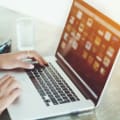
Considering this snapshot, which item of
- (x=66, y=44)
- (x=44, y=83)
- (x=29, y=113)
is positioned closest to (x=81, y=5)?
(x=66, y=44)

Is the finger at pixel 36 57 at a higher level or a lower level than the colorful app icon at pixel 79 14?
lower

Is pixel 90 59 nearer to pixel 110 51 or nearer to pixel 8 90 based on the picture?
pixel 110 51

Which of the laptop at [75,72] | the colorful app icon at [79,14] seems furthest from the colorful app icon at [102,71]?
the colorful app icon at [79,14]

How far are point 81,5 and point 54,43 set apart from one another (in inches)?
10.1

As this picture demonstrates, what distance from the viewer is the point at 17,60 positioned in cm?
114

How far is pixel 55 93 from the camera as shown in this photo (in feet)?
3.29

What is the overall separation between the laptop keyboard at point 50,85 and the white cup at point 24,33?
15 centimetres

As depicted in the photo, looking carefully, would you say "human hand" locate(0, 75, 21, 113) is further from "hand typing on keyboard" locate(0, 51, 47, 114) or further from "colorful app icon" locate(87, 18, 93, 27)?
"colorful app icon" locate(87, 18, 93, 27)

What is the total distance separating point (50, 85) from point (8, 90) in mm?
136

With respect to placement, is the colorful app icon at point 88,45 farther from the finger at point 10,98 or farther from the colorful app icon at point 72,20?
the finger at point 10,98

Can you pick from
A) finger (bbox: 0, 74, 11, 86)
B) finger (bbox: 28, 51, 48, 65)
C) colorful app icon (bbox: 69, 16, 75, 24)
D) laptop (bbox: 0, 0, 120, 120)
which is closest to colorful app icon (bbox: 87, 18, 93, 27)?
laptop (bbox: 0, 0, 120, 120)

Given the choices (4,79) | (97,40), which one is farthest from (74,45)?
(4,79)

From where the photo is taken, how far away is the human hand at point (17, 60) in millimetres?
1121

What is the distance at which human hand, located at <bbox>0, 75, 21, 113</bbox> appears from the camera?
94 centimetres
